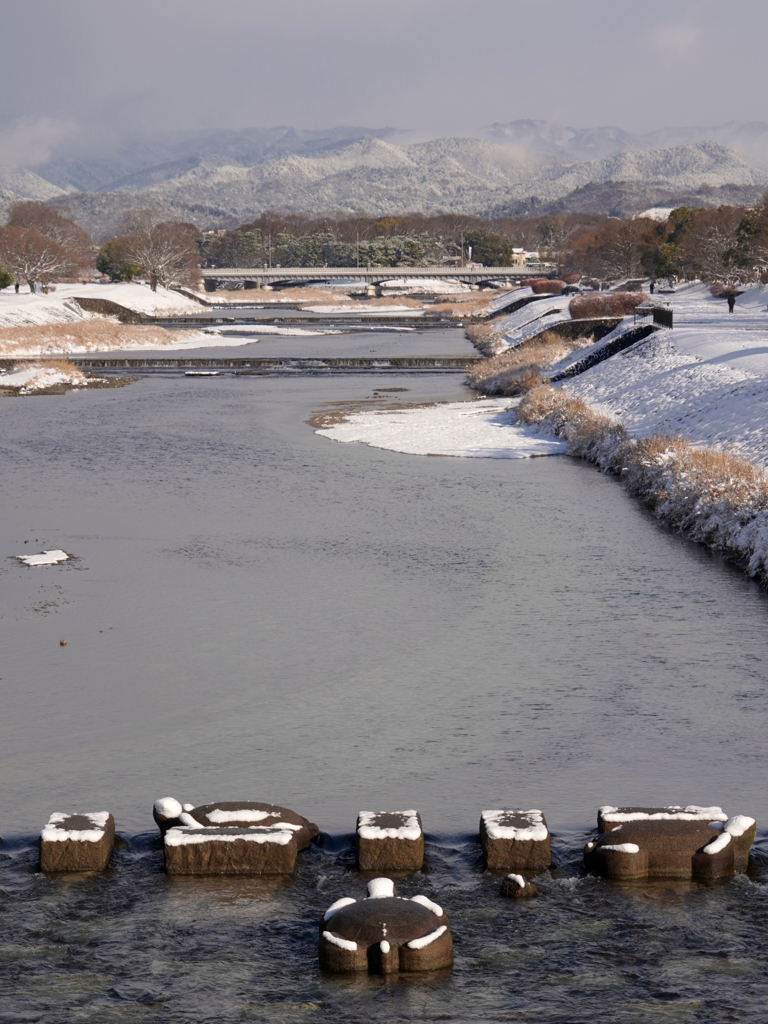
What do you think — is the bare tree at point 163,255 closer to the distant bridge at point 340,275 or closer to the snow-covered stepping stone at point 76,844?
the distant bridge at point 340,275

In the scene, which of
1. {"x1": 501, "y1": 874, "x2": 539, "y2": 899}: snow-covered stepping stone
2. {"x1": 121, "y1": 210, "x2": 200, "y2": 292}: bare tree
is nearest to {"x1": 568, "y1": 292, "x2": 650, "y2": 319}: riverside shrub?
{"x1": 501, "y1": 874, "x2": 539, "y2": 899}: snow-covered stepping stone

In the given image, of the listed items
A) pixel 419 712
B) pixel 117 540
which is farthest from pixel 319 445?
pixel 419 712

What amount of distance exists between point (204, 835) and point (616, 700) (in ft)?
17.4

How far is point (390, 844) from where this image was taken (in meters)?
8.64

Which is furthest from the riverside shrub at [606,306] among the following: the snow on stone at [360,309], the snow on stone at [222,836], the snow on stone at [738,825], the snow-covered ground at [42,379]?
the snow on stone at [360,309]

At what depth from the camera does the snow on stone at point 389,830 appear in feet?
28.3

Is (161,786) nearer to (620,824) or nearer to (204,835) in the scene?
(204,835)

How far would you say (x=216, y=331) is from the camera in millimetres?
81312

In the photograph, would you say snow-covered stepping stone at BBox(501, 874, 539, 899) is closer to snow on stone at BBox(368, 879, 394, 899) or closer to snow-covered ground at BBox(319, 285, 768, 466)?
snow on stone at BBox(368, 879, 394, 899)

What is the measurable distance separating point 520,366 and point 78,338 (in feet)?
108

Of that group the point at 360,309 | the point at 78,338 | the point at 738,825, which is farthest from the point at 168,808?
the point at 360,309

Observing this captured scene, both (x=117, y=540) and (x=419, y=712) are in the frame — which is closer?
(x=419, y=712)

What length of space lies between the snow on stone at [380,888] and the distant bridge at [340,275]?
161027 millimetres

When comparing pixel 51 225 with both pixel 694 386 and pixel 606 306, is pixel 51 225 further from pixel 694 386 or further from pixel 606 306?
pixel 694 386
